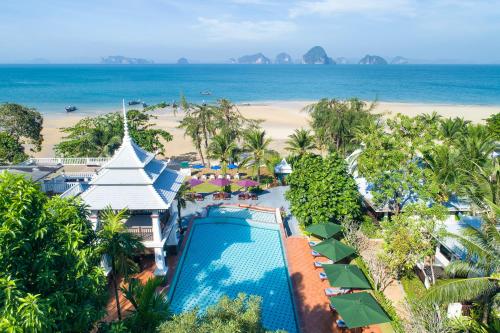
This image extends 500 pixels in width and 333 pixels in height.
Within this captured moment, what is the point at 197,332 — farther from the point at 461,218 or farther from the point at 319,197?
the point at 461,218

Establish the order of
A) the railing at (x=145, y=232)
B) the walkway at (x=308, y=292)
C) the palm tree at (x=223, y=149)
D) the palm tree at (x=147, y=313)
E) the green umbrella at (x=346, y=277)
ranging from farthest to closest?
1. the palm tree at (x=223, y=149)
2. the railing at (x=145, y=232)
3. the green umbrella at (x=346, y=277)
4. the walkway at (x=308, y=292)
5. the palm tree at (x=147, y=313)

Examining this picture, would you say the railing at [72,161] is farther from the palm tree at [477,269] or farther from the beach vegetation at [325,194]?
the palm tree at [477,269]

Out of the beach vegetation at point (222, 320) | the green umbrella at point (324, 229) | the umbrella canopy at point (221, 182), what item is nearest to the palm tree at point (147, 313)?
the beach vegetation at point (222, 320)

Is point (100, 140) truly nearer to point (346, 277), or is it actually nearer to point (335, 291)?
point (335, 291)

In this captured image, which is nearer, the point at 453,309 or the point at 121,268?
the point at 121,268

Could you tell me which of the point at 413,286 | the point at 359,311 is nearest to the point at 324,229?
the point at 413,286

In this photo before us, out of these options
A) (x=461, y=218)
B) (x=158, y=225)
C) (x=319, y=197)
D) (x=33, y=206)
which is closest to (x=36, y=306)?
(x=33, y=206)
